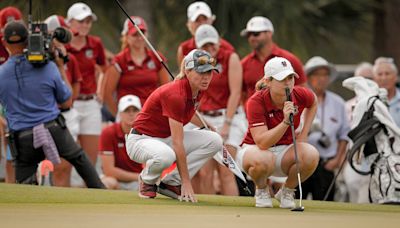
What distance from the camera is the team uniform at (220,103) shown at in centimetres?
1516

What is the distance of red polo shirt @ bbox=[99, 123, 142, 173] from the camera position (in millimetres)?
15500

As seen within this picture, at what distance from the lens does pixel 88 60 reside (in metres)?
16.0

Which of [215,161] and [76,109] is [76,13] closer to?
[76,109]

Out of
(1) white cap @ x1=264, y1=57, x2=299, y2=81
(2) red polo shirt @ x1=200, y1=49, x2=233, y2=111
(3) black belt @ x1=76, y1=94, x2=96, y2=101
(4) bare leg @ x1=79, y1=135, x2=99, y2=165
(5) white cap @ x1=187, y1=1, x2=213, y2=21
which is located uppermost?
(5) white cap @ x1=187, y1=1, x2=213, y2=21

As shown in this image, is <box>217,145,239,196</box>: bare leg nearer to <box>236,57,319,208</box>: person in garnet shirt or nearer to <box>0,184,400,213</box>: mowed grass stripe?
<box>0,184,400,213</box>: mowed grass stripe

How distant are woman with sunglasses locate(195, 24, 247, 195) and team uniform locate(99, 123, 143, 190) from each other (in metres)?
1.01

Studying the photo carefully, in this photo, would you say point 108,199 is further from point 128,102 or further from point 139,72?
point 139,72

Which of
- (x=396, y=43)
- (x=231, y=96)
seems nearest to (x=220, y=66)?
(x=231, y=96)

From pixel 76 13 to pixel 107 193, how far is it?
3950 millimetres

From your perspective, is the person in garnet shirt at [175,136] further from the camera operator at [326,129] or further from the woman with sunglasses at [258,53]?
the camera operator at [326,129]

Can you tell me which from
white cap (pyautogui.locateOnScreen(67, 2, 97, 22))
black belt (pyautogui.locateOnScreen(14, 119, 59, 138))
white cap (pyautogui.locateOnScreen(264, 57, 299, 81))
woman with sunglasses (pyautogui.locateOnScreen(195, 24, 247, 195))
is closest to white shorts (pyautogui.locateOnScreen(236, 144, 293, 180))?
white cap (pyautogui.locateOnScreen(264, 57, 299, 81))

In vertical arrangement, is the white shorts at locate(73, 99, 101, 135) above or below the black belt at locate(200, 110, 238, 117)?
below

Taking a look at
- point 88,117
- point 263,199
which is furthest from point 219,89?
point 263,199

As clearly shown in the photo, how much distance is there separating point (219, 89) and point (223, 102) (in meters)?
0.15
